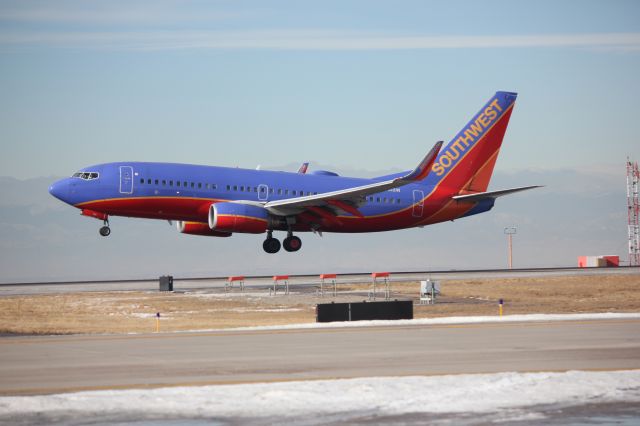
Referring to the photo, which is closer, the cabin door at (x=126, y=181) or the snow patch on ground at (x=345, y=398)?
the snow patch on ground at (x=345, y=398)

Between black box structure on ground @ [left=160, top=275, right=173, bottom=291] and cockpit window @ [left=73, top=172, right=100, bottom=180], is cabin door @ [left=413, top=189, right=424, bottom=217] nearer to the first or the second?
black box structure on ground @ [left=160, top=275, right=173, bottom=291]

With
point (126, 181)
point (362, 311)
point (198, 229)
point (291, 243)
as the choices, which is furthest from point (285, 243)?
point (362, 311)

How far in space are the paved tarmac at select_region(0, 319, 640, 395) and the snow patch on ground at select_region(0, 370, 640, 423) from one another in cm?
140

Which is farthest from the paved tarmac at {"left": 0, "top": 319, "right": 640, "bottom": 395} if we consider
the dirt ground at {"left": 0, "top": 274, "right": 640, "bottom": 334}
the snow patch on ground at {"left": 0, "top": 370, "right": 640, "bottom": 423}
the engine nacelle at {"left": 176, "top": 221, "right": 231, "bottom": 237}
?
the engine nacelle at {"left": 176, "top": 221, "right": 231, "bottom": 237}

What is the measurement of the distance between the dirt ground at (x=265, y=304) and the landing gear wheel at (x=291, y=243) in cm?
528

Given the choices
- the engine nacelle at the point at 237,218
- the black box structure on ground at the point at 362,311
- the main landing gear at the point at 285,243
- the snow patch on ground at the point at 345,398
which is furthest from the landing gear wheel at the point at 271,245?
the snow patch on ground at the point at 345,398

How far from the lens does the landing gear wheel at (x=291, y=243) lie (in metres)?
68.9

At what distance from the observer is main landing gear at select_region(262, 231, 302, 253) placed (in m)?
68.9

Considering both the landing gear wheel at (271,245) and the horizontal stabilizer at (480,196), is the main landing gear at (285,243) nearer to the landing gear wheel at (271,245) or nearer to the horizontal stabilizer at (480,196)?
the landing gear wheel at (271,245)

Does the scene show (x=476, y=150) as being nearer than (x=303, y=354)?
No

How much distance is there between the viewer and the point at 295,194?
68812mm

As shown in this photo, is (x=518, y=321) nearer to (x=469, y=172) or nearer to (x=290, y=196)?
(x=290, y=196)

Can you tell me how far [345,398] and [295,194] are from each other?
51073mm

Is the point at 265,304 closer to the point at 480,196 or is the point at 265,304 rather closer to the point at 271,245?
the point at 271,245
